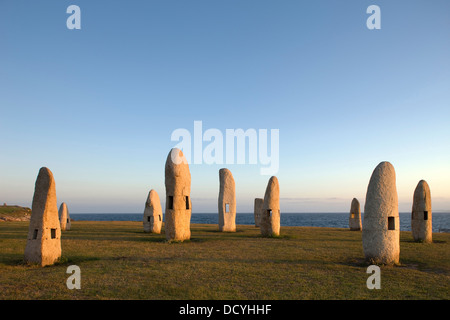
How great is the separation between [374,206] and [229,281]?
20.4 feet

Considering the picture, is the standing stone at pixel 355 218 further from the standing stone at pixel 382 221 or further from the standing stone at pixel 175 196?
the standing stone at pixel 175 196

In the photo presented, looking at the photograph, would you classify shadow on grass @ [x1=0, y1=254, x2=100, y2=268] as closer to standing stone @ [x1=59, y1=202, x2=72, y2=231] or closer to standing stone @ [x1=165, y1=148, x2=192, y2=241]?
standing stone @ [x1=165, y1=148, x2=192, y2=241]

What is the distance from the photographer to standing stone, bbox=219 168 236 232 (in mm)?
24047

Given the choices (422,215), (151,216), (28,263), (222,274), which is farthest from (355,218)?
(28,263)

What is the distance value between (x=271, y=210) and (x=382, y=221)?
9581 mm

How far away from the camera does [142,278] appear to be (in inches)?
346

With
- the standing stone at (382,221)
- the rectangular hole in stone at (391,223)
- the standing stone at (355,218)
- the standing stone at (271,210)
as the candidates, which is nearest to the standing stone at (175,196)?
the standing stone at (271,210)

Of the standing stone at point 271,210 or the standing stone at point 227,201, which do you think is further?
the standing stone at point 227,201

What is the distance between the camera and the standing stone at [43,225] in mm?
10539

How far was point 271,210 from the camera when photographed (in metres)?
20.0

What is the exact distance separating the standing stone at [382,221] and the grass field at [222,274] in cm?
55

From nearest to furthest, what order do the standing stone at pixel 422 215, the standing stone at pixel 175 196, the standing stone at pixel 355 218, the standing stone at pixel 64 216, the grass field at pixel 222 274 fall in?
the grass field at pixel 222 274 → the standing stone at pixel 175 196 → the standing stone at pixel 422 215 → the standing stone at pixel 64 216 → the standing stone at pixel 355 218
